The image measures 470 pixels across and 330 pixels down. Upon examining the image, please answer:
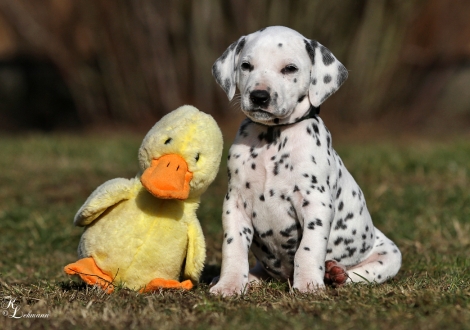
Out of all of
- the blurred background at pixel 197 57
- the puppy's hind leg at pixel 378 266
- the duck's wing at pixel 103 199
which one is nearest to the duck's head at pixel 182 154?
the duck's wing at pixel 103 199

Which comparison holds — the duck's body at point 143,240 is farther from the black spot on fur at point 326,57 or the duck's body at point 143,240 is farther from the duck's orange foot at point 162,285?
the black spot on fur at point 326,57

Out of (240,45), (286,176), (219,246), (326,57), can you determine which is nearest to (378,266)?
(286,176)

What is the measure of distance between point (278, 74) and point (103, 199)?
4.51ft

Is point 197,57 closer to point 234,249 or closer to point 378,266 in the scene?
point 378,266

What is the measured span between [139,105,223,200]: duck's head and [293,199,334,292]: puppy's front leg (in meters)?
0.69

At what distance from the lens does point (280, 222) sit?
16.3 feet

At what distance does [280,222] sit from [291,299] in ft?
2.44

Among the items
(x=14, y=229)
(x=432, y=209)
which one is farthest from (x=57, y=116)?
(x=432, y=209)

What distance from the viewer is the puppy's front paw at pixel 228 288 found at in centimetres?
462

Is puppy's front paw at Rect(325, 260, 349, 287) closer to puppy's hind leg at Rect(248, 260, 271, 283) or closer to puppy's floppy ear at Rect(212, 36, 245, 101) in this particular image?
puppy's hind leg at Rect(248, 260, 271, 283)

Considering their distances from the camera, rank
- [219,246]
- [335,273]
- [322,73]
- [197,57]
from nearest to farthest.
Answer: [335,273]
[322,73]
[219,246]
[197,57]

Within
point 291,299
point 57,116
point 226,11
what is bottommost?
point 57,116

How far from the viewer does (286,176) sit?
489 centimetres

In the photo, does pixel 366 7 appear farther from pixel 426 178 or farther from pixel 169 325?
pixel 169 325
